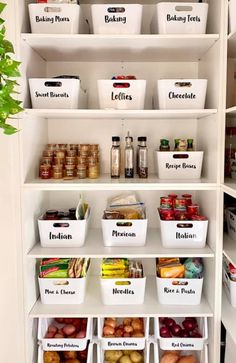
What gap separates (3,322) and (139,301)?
2.25 ft

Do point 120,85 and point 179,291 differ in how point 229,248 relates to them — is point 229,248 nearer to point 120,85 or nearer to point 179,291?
point 179,291

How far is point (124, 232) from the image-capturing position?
1.93 m

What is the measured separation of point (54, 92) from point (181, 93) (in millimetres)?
625

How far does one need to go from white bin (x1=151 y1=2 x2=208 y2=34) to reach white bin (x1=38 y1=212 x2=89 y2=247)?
105cm

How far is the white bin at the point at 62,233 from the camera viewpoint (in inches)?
75.5

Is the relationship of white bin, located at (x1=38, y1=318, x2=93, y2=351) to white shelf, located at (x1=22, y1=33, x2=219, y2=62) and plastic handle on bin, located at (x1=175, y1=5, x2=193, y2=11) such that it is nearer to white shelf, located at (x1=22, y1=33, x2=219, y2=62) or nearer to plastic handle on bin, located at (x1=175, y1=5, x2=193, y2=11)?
white shelf, located at (x1=22, y1=33, x2=219, y2=62)

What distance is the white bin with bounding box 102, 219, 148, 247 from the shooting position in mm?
1915

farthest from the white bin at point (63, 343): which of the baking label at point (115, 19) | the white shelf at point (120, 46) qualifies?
the baking label at point (115, 19)

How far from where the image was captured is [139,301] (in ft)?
6.41

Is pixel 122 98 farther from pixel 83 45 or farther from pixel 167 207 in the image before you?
pixel 167 207

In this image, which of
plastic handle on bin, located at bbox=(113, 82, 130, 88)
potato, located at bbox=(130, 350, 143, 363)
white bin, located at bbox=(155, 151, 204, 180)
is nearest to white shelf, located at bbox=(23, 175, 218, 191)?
white bin, located at bbox=(155, 151, 204, 180)

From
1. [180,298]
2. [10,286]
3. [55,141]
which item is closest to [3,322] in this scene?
[10,286]

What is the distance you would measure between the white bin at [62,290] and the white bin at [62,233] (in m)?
0.18

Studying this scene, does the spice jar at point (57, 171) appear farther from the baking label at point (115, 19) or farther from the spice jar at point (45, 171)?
the baking label at point (115, 19)
